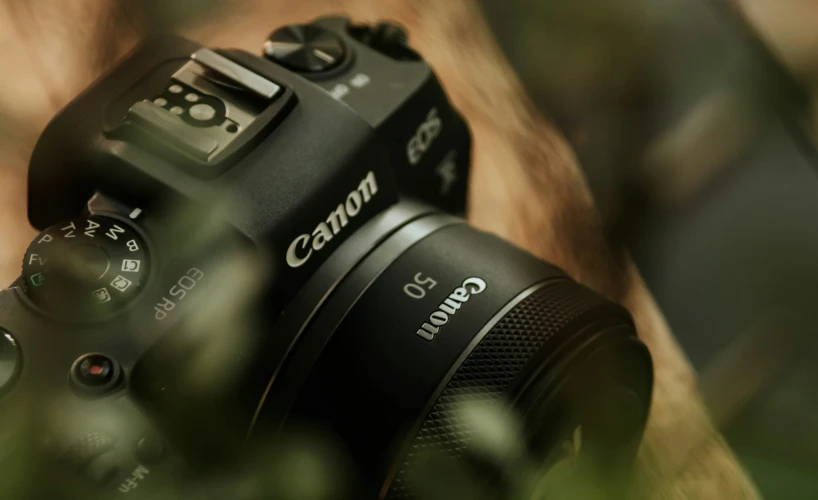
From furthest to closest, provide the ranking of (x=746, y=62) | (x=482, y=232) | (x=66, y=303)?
(x=746, y=62)
(x=482, y=232)
(x=66, y=303)

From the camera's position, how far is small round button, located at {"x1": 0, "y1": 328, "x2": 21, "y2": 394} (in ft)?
1.42

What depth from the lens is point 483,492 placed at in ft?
1.53

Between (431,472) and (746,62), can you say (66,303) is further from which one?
(746,62)

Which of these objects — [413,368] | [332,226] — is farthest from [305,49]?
[413,368]

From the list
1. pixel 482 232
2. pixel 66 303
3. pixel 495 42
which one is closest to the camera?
pixel 66 303

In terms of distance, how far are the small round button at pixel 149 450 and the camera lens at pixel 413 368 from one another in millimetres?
13

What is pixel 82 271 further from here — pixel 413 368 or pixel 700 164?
pixel 700 164

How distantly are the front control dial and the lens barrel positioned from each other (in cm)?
10

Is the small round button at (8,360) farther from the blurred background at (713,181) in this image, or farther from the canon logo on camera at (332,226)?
the blurred background at (713,181)

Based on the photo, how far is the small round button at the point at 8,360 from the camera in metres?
0.43

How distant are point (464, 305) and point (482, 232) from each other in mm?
80

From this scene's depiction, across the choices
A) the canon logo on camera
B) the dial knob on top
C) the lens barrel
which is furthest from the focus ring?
the dial knob on top

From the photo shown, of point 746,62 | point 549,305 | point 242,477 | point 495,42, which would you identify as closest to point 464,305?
point 549,305

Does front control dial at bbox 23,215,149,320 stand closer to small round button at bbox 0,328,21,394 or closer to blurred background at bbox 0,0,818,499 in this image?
small round button at bbox 0,328,21,394
